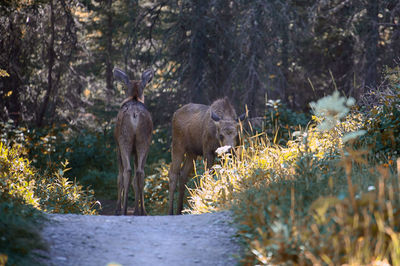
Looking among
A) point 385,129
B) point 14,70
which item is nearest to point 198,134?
point 385,129

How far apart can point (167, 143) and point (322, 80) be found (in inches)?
337

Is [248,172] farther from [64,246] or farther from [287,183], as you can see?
[64,246]

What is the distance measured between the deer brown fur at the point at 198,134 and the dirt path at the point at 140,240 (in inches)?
126

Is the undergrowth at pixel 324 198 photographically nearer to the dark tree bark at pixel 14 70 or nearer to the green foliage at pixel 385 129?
the green foliage at pixel 385 129

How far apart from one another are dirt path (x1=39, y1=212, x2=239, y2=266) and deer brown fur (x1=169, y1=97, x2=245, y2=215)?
3.19 metres

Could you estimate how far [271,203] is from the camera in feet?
20.4

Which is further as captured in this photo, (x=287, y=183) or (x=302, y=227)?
(x=287, y=183)

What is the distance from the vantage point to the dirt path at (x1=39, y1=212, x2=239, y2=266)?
557 cm

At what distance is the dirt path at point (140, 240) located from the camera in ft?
18.3

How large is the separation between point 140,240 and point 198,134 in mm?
5445

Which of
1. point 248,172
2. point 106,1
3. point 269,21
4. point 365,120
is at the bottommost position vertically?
point 248,172

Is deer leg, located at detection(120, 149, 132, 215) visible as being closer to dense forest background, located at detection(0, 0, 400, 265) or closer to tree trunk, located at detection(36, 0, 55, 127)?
dense forest background, located at detection(0, 0, 400, 265)

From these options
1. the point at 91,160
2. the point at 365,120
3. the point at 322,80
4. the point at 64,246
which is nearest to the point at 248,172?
the point at 365,120

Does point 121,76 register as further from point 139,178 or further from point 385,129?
point 385,129
